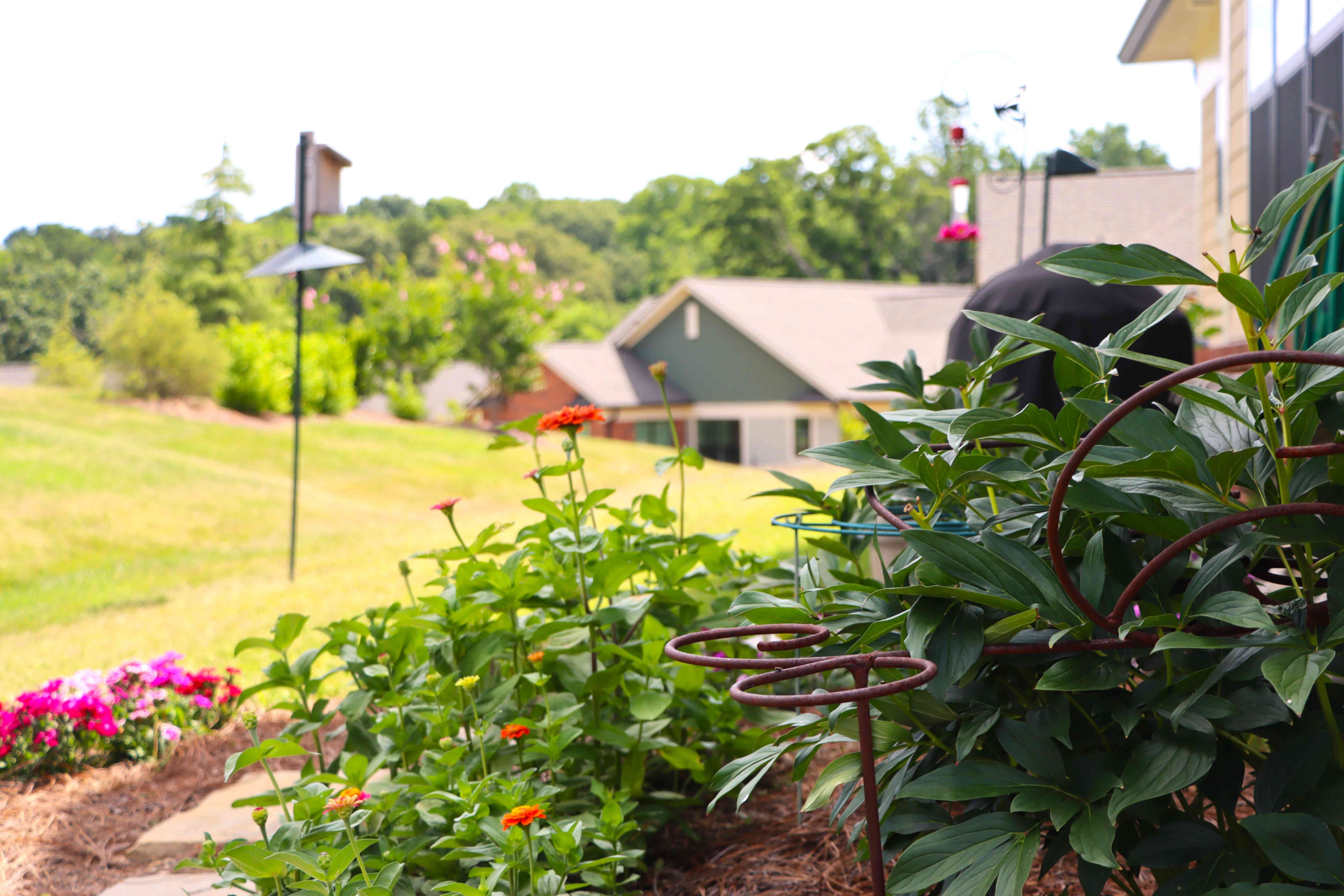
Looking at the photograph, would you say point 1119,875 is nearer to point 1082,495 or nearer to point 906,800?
point 906,800

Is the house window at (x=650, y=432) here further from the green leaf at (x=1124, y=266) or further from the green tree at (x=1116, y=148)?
the green tree at (x=1116, y=148)

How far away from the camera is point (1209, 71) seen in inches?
294

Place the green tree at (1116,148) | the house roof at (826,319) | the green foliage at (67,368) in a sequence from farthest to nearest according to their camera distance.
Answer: the green tree at (1116,148)
the house roof at (826,319)
the green foliage at (67,368)

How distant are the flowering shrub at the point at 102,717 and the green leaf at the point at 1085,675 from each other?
2702 millimetres

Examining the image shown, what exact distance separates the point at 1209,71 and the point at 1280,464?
8.14 metres

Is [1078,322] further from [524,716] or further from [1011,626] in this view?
[1011,626]

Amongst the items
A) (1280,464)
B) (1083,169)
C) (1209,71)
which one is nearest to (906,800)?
(1280,464)

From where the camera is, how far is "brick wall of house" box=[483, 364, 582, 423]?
77.8 feet

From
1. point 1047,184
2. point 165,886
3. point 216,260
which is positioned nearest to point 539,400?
point 216,260

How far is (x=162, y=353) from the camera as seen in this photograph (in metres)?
16.2

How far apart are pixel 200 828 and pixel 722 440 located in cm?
2180

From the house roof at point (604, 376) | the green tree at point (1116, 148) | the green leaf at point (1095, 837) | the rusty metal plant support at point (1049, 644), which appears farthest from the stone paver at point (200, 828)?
the green tree at point (1116, 148)

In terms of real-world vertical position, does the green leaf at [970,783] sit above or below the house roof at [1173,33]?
below

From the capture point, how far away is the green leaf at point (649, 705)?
1.65m
